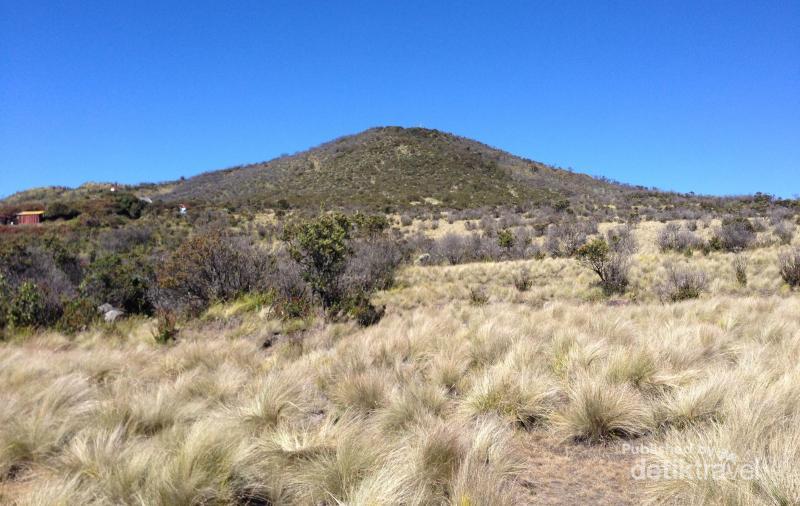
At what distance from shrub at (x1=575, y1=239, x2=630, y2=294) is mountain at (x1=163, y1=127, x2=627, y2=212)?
2396 cm

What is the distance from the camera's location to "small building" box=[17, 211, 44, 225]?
31.0 metres

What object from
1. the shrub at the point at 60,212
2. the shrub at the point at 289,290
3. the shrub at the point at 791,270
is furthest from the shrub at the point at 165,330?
the shrub at the point at 60,212

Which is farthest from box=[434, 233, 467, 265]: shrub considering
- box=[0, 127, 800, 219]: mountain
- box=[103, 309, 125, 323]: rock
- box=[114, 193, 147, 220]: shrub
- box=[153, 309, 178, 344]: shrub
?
box=[114, 193, 147, 220]: shrub

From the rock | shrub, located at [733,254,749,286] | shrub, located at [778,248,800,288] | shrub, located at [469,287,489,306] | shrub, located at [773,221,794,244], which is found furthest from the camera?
shrub, located at [773,221,794,244]

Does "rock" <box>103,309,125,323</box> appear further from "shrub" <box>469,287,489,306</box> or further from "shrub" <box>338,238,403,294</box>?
"shrub" <box>469,287,489,306</box>

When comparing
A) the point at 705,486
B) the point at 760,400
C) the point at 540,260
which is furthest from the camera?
the point at 540,260

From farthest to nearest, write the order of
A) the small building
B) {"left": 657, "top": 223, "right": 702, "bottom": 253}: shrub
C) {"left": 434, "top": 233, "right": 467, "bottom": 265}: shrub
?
the small building → {"left": 434, "top": 233, "right": 467, "bottom": 265}: shrub → {"left": 657, "top": 223, "right": 702, "bottom": 253}: shrub

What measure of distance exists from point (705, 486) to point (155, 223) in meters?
32.4

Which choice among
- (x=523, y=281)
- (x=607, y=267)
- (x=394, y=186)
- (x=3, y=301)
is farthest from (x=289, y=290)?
(x=394, y=186)

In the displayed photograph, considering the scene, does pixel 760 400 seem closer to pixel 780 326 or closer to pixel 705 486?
pixel 705 486

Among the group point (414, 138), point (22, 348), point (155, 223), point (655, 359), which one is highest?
point (414, 138)

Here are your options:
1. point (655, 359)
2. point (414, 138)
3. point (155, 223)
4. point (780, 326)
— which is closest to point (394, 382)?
point (655, 359)

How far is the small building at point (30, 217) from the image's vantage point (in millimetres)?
31016

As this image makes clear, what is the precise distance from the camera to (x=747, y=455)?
247 centimetres
